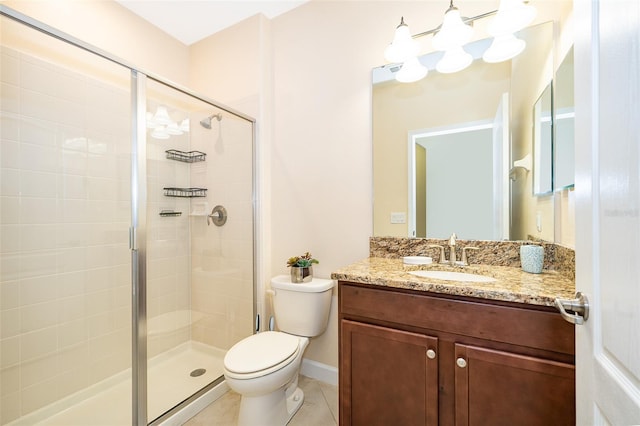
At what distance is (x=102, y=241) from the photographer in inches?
66.6

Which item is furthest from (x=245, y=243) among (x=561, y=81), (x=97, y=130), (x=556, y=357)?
(x=561, y=81)

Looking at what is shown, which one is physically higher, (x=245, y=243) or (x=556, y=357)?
(x=245, y=243)

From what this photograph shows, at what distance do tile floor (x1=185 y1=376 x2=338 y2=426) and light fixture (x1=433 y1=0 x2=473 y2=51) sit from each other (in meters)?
2.13

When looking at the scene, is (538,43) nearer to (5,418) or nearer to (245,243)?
(245,243)

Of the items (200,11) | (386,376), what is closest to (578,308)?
(386,376)

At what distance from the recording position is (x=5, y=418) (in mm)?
1365

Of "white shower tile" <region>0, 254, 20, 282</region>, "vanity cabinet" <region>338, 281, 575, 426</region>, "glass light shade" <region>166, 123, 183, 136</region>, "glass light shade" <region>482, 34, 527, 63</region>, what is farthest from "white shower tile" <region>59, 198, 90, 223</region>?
"glass light shade" <region>482, 34, 527, 63</region>

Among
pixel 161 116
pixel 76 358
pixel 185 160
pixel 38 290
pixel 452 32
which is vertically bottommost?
pixel 76 358

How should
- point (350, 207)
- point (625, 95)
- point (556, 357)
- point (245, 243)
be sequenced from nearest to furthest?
1. point (625, 95)
2. point (556, 357)
3. point (350, 207)
4. point (245, 243)

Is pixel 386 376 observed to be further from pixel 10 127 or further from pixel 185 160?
pixel 10 127

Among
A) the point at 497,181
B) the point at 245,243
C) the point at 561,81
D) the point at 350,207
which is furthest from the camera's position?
the point at 245,243

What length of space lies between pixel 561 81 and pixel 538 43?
31cm

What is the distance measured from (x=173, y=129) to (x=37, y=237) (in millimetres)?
1024

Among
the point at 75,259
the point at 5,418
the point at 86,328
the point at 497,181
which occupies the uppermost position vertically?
the point at 497,181
